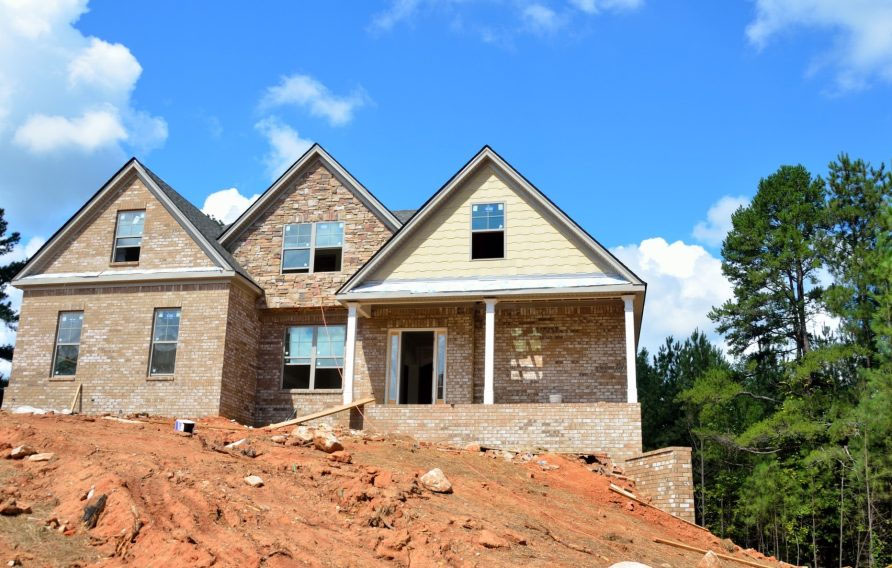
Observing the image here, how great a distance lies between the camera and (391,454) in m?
15.1

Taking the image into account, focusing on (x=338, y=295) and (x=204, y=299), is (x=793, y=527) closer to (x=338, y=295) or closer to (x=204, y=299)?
(x=338, y=295)

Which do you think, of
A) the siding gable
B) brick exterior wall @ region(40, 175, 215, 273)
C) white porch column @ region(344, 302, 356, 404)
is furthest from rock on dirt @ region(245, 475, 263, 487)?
brick exterior wall @ region(40, 175, 215, 273)

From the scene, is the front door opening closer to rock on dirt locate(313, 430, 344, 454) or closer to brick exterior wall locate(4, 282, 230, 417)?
brick exterior wall locate(4, 282, 230, 417)

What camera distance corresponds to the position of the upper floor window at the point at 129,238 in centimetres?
2205

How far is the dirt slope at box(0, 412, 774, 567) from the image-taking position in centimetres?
934

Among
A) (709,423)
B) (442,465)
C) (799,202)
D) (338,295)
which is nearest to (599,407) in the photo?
(442,465)

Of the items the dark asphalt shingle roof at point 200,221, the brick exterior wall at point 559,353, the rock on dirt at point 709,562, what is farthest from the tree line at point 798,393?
the dark asphalt shingle roof at point 200,221

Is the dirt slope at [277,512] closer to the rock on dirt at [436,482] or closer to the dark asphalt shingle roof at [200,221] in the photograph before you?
the rock on dirt at [436,482]

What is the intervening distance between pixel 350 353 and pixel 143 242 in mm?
6491

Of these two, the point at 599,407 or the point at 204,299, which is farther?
the point at 204,299

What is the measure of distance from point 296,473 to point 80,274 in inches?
482

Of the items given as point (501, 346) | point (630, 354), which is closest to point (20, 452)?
point (501, 346)

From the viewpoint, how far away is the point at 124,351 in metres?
20.9

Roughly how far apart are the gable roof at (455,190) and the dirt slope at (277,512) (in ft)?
20.5
